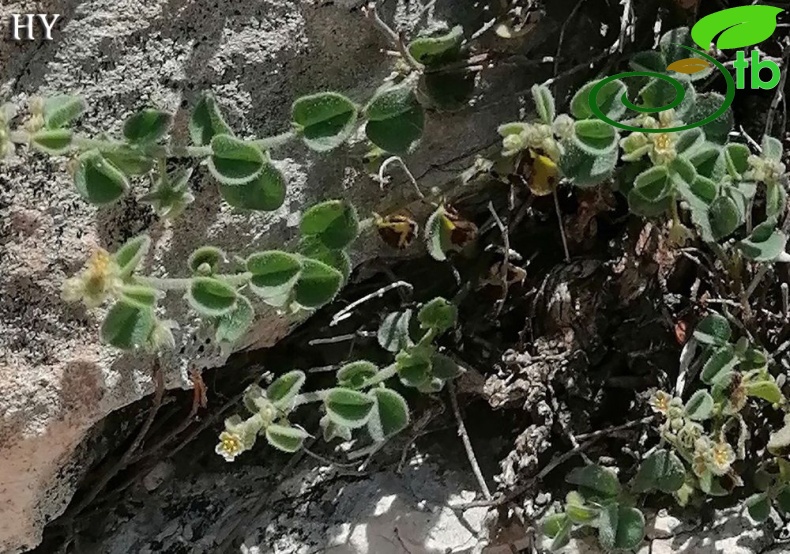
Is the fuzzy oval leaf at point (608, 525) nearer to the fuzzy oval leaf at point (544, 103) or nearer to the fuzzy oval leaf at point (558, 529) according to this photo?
the fuzzy oval leaf at point (558, 529)

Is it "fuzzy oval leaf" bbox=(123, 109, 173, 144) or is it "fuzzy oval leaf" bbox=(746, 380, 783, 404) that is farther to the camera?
"fuzzy oval leaf" bbox=(746, 380, 783, 404)

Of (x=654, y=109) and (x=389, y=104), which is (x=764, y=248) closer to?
(x=654, y=109)

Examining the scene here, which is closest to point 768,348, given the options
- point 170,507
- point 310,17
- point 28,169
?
point 310,17

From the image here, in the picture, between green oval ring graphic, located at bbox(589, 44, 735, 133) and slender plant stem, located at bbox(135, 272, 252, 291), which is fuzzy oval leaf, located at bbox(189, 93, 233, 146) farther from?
green oval ring graphic, located at bbox(589, 44, 735, 133)

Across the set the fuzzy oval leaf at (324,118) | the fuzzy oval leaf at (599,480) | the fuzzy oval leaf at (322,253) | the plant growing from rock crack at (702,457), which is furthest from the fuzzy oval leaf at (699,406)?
the fuzzy oval leaf at (324,118)

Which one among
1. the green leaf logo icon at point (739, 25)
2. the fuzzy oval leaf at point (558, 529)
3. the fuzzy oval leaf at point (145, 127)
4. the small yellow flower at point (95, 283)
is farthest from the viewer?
the green leaf logo icon at point (739, 25)

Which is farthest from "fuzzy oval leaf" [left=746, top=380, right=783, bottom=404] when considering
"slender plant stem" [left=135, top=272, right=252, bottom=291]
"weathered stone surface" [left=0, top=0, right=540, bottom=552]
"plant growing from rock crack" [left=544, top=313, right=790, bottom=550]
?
"slender plant stem" [left=135, top=272, right=252, bottom=291]
